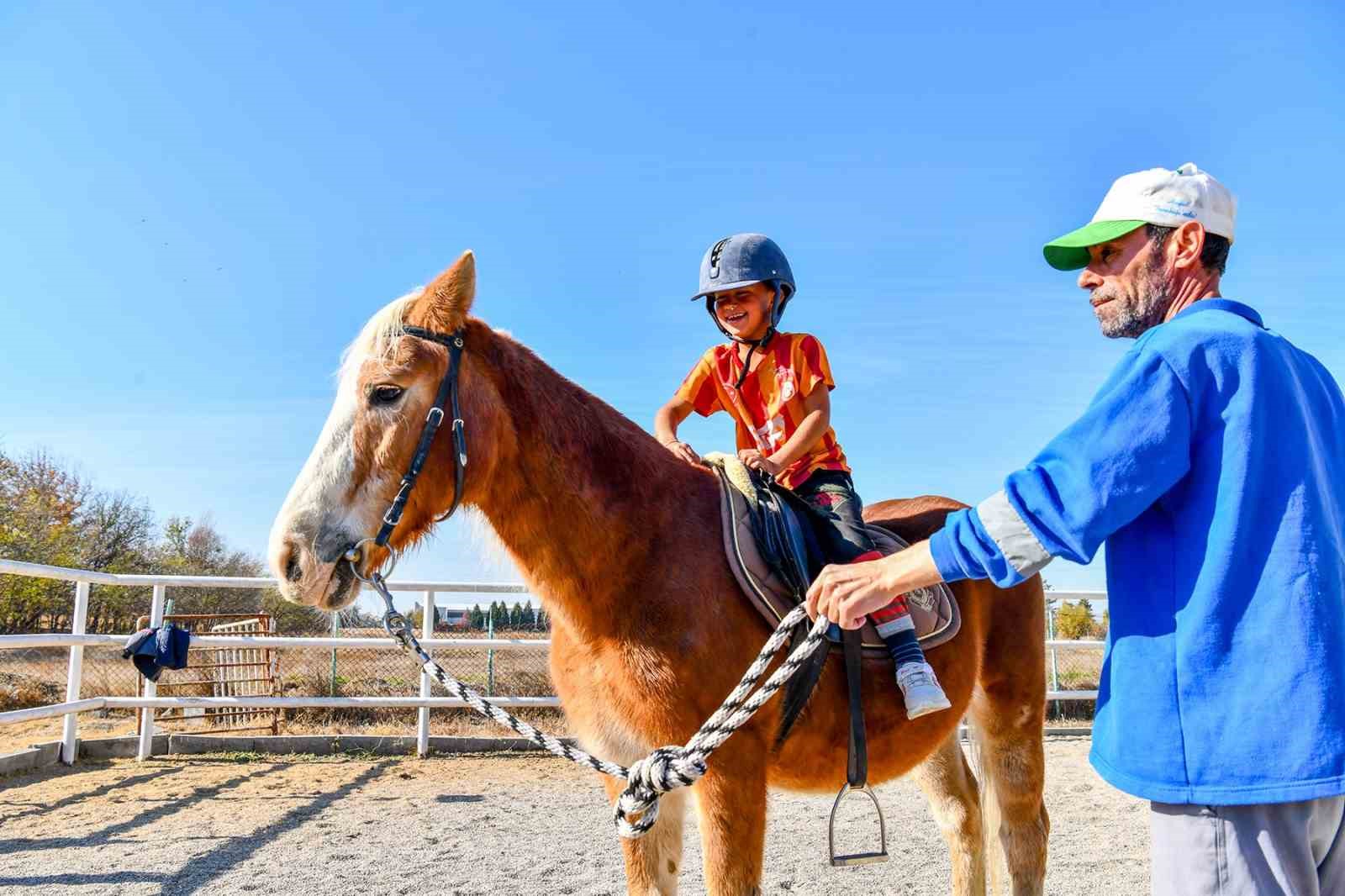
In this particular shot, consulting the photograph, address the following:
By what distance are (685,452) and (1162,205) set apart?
1.98 meters

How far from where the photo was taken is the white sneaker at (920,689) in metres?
3.01

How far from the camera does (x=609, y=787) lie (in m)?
3.20

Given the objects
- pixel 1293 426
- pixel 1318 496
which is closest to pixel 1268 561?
pixel 1318 496

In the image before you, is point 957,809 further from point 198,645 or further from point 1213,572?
point 198,645

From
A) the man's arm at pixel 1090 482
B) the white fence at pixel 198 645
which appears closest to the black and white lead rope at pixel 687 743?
the man's arm at pixel 1090 482

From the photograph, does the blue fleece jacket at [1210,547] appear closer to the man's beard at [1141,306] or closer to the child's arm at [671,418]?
the man's beard at [1141,306]

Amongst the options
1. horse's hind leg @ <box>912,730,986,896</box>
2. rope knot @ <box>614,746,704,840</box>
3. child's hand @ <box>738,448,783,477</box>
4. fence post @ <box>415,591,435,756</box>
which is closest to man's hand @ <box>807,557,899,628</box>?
rope knot @ <box>614,746,704,840</box>

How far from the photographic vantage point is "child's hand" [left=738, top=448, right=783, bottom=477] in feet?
11.2

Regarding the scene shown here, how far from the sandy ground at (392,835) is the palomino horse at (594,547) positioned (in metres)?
2.38

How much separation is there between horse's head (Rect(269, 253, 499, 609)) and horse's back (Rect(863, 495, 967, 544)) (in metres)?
2.19

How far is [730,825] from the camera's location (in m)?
2.66

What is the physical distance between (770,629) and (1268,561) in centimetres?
163

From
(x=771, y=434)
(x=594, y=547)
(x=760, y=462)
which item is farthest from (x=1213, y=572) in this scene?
(x=771, y=434)

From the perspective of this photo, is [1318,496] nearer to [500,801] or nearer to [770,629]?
[770,629]
